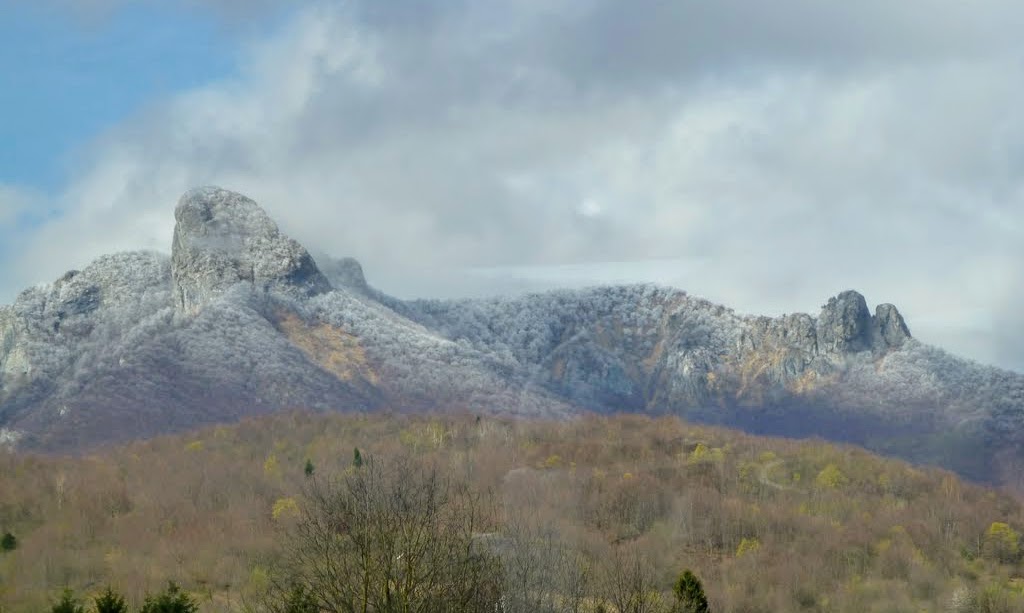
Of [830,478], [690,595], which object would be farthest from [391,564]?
[830,478]

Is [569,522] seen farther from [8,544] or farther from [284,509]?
[8,544]

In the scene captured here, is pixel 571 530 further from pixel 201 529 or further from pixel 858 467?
pixel 858 467

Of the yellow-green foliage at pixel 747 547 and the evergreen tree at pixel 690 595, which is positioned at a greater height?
the evergreen tree at pixel 690 595

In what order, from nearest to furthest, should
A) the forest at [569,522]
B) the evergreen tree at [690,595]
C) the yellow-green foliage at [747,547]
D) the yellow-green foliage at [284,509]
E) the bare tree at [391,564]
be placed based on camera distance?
the bare tree at [391,564], the evergreen tree at [690,595], the forest at [569,522], the yellow-green foliage at [284,509], the yellow-green foliage at [747,547]

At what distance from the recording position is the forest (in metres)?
108

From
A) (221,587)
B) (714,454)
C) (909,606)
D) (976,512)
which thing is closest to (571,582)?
(221,587)

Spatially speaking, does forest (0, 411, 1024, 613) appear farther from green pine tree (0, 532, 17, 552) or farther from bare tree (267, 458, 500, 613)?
bare tree (267, 458, 500, 613)

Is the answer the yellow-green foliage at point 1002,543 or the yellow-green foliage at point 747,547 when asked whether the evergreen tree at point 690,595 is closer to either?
the yellow-green foliage at point 747,547

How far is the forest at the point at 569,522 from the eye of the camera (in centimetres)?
10838

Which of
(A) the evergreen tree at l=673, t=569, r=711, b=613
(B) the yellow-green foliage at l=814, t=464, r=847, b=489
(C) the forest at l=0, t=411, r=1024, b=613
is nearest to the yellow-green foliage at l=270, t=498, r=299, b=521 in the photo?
(C) the forest at l=0, t=411, r=1024, b=613

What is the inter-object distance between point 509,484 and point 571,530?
95.4 feet

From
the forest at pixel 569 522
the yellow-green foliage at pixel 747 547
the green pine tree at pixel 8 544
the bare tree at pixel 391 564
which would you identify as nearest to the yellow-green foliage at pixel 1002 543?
the forest at pixel 569 522

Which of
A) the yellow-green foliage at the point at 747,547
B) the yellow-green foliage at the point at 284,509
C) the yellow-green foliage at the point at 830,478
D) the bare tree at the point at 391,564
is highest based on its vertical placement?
the bare tree at the point at 391,564

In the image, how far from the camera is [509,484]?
157375mm
